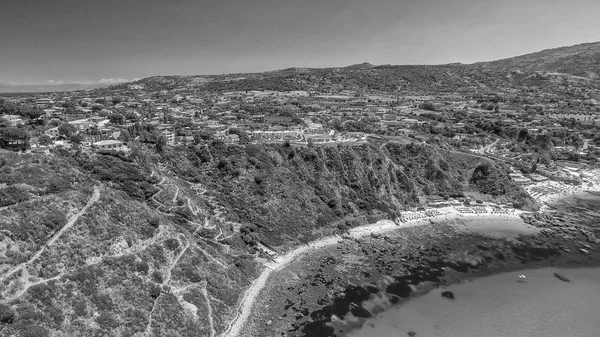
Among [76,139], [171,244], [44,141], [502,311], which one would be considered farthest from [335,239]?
[44,141]

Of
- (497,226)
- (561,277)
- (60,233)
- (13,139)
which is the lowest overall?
(561,277)

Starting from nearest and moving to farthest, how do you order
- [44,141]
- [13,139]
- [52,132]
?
[13,139] < [44,141] < [52,132]

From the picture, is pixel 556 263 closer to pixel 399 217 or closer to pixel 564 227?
pixel 564 227

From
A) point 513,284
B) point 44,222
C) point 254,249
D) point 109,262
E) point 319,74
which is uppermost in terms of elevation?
point 319,74

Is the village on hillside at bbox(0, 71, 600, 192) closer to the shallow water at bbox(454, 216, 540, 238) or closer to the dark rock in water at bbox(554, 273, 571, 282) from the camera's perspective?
the shallow water at bbox(454, 216, 540, 238)

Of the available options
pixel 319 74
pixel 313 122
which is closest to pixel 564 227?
pixel 313 122

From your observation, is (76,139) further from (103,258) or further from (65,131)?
(103,258)

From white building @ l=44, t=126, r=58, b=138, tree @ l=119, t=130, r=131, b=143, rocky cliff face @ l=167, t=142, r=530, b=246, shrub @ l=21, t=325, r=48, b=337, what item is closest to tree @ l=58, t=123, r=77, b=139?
white building @ l=44, t=126, r=58, b=138
